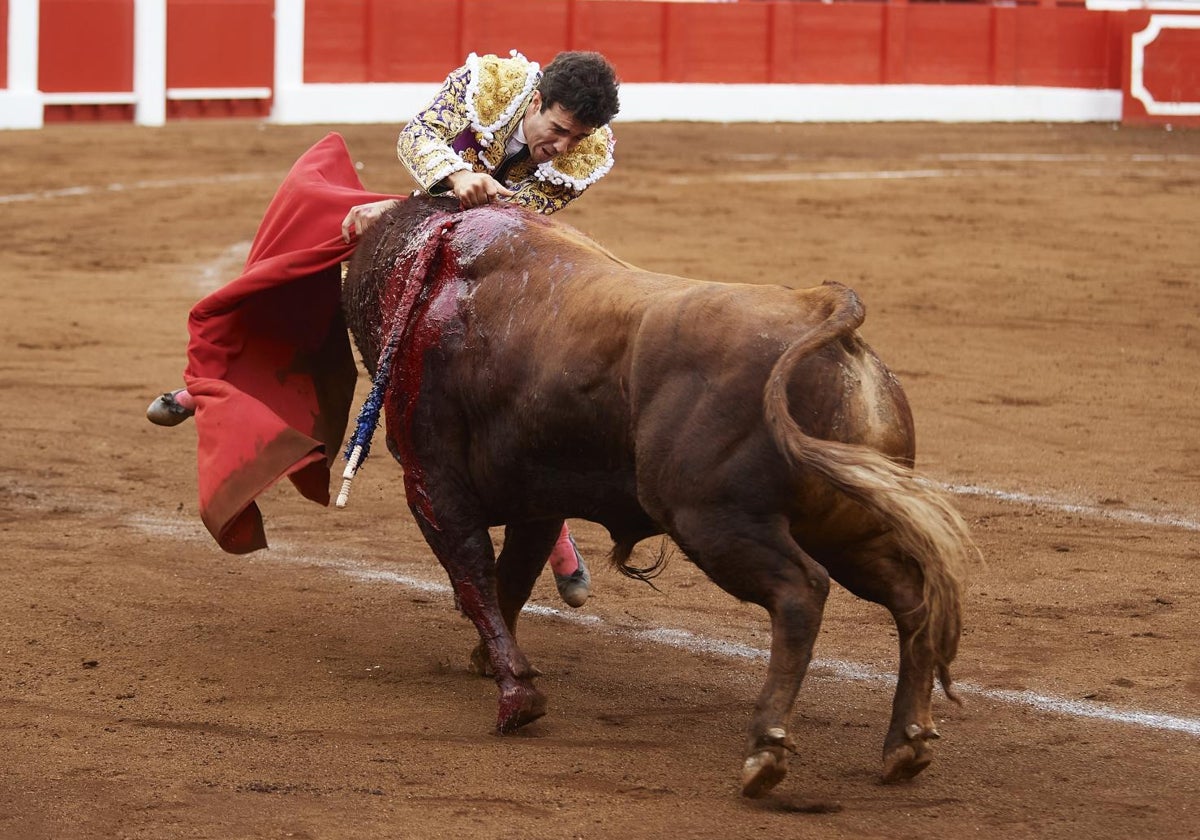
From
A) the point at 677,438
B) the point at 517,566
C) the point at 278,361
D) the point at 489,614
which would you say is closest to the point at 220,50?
the point at 278,361

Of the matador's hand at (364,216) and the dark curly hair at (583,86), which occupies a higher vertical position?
the dark curly hair at (583,86)

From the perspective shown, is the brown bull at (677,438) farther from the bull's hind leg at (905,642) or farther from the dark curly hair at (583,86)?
the dark curly hair at (583,86)

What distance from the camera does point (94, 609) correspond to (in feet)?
13.3

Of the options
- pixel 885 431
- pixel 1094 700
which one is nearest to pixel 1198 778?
pixel 1094 700

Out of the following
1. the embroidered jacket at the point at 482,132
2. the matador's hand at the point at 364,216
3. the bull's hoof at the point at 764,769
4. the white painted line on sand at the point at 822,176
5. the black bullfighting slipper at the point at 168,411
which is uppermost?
the embroidered jacket at the point at 482,132

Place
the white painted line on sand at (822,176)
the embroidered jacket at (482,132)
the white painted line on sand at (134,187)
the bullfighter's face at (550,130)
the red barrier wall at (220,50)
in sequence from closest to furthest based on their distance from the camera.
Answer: the bullfighter's face at (550,130) < the embroidered jacket at (482,132) < the white painted line on sand at (134,187) < the white painted line on sand at (822,176) < the red barrier wall at (220,50)

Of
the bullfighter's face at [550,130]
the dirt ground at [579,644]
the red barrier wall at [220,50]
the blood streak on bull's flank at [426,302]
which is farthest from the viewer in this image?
the red barrier wall at [220,50]

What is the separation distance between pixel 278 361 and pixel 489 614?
2.83 ft

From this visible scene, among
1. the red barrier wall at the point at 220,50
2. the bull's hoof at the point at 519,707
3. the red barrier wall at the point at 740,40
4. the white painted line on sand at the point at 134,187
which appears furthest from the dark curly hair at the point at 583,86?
the red barrier wall at the point at 740,40

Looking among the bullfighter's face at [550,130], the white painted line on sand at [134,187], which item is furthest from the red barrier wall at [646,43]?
the bullfighter's face at [550,130]

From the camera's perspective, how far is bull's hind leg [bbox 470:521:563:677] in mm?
3674

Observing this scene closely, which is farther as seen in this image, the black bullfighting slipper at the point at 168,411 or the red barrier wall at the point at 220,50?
the red barrier wall at the point at 220,50

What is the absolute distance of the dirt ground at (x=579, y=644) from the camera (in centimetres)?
294

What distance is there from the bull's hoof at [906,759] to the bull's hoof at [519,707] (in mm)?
632
